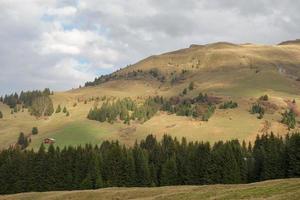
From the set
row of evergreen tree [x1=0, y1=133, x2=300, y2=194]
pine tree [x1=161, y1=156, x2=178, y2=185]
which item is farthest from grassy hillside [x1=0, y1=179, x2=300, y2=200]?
pine tree [x1=161, y1=156, x2=178, y2=185]

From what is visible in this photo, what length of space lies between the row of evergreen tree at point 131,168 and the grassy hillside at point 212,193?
40642 mm

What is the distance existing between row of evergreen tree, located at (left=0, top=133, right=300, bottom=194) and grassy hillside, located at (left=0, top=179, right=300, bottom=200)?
40.6 metres

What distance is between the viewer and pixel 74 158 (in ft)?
459

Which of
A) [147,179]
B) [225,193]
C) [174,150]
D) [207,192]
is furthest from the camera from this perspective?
[174,150]

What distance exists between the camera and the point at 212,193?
6512cm

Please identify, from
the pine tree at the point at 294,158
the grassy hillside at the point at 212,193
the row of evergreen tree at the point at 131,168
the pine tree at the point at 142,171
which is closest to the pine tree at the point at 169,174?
the row of evergreen tree at the point at 131,168

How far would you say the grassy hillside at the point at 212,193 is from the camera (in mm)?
56312

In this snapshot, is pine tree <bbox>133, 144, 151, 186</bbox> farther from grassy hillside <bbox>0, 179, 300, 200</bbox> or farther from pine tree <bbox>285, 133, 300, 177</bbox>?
grassy hillside <bbox>0, 179, 300, 200</bbox>

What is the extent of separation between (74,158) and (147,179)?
2504cm

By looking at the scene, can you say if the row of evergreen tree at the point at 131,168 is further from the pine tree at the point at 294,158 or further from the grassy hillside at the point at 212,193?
the grassy hillside at the point at 212,193

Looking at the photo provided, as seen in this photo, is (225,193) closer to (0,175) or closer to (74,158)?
(74,158)

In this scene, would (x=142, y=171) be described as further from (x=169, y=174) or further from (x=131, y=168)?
(x=169, y=174)

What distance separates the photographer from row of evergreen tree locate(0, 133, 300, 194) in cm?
12194

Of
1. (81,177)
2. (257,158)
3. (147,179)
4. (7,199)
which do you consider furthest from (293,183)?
(81,177)
